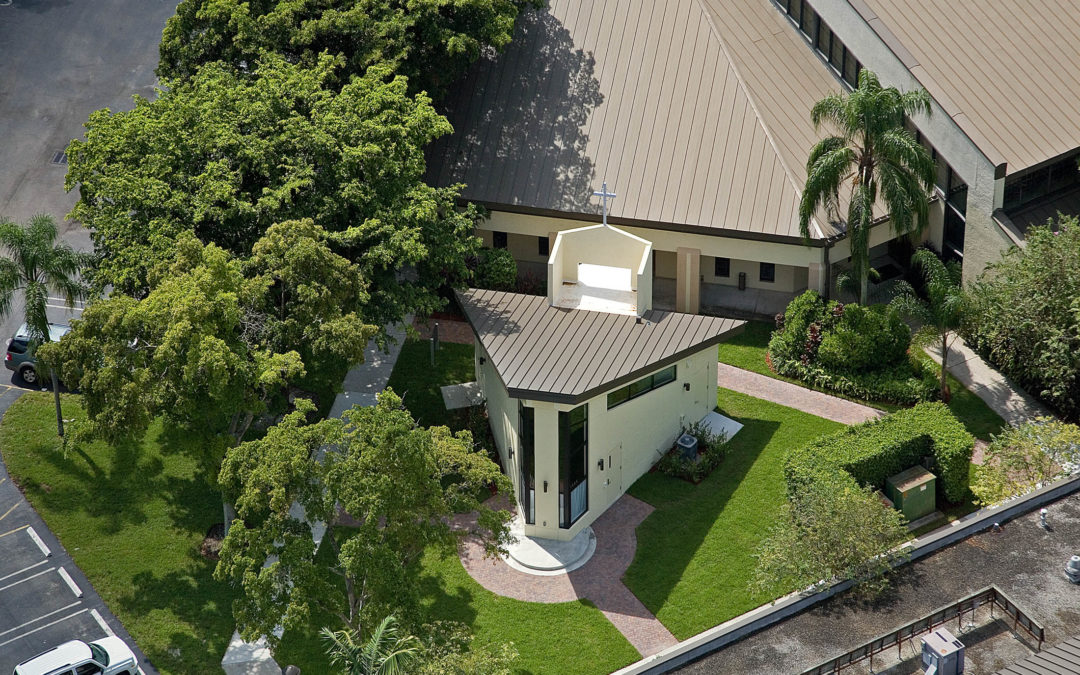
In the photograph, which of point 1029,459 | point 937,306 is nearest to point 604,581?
point 1029,459

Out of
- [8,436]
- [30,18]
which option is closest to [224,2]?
[8,436]

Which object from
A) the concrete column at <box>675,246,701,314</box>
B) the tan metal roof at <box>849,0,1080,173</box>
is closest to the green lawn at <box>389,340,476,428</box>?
the concrete column at <box>675,246,701,314</box>

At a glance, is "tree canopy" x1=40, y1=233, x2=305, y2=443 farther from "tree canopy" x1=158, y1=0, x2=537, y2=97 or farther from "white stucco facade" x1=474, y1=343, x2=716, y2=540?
"tree canopy" x1=158, y1=0, x2=537, y2=97

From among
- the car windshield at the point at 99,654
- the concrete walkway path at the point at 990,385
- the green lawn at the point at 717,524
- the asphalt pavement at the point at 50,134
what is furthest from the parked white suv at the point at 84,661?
the concrete walkway path at the point at 990,385

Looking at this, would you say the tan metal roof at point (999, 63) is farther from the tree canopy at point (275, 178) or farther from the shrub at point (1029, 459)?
the tree canopy at point (275, 178)

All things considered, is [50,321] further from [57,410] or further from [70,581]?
[70,581]

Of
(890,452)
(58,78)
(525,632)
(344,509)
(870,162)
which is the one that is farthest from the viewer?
(58,78)
